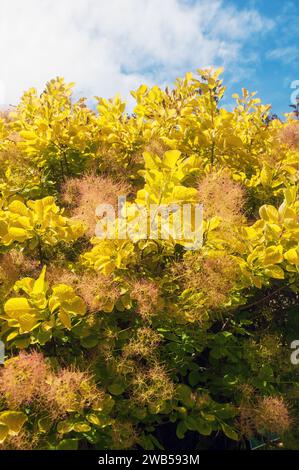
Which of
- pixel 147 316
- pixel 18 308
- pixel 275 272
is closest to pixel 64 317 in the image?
pixel 18 308

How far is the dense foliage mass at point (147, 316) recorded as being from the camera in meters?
1.79

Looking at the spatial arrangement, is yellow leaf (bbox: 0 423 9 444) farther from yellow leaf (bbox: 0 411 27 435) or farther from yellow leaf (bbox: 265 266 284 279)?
yellow leaf (bbox: 265 266 284 279)

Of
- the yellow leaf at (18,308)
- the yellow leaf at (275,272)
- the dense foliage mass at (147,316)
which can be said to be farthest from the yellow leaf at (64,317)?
the yellow leaf at (275,272)

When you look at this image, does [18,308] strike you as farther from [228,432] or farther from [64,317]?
[228,432]

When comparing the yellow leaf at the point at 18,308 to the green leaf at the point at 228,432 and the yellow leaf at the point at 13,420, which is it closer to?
the yellow leaf at the point at 13,420

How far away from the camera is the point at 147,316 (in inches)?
79.5

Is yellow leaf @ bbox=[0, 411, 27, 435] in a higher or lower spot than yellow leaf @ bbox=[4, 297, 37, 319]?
lower

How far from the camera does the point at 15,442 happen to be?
1.72 metres

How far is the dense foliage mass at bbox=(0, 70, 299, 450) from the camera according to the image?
70.3 inches

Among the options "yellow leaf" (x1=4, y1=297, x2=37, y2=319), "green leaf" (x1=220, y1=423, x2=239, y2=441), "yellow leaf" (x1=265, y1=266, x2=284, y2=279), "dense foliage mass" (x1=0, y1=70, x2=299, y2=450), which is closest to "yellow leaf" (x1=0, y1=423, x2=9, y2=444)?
"dense foliage mass" (x1=0, y1=70, x2=299, y2=450)

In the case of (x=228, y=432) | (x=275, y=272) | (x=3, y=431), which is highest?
(x=275, y=272)

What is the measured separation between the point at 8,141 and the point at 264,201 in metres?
1.83
